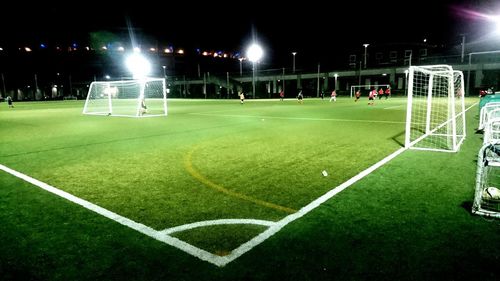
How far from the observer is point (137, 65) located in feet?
275

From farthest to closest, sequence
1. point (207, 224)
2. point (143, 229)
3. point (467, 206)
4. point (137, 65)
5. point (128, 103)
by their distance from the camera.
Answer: point (137, 65)
point (128, 103)
point (467, 206)
point (207, 224)
point (143, 229)

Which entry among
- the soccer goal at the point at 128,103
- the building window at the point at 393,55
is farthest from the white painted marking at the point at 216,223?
the building window at the point at 393,55

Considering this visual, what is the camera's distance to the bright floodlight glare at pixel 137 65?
81550mm

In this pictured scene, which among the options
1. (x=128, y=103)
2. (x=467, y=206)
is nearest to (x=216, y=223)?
(x=467, y=206)

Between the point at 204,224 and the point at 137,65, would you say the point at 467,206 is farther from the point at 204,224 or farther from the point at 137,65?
the point at 137,65

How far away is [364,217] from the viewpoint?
13.9 ft

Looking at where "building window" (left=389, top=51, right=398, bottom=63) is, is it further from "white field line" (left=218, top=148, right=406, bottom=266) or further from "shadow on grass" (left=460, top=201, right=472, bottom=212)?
"shadow on grass" (left=460, top=201, right=472, bottom=212)

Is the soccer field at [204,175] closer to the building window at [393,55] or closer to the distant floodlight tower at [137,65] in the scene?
the building window at [393,55]

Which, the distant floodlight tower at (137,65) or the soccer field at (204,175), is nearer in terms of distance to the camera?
the soccer field at (204,175)

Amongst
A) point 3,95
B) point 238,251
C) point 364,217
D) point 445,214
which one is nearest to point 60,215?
point 238,251

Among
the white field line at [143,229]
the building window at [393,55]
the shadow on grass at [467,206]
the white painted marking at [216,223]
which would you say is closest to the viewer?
the white field line at [143,229]

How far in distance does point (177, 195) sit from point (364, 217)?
2.84 m

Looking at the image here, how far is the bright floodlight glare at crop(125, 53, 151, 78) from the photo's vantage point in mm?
81550

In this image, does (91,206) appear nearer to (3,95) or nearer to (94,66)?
(3,95)
